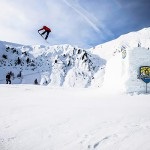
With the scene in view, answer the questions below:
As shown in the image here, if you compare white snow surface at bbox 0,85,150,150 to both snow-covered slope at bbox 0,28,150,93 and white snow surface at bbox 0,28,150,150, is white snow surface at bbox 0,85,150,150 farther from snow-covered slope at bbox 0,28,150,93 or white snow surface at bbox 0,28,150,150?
snow-covered slope at bbox 0,28,150,93

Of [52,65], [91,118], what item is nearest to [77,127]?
[91,118]

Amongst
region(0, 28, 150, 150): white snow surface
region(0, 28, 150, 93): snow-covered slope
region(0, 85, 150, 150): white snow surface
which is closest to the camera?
region(0, 85, 150, 150): white snow surface

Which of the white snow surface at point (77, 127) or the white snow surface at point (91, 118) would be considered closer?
the white snow surface at point (77, 127)

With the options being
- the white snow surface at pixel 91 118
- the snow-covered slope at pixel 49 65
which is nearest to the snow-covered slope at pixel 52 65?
the snow-covered slope at pixel 49 65

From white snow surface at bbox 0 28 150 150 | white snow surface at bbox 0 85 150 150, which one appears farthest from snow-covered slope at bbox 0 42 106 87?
white snow surface at bbox 0 85 150 150

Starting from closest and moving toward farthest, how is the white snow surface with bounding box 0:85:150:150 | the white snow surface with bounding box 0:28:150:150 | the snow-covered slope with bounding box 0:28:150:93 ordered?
the white snow surface with bounding box 0:85:150:150 < the white snow surface with bounding box 0:28:150:150 < the snow-covered slope with bounding box 0:28:150:93

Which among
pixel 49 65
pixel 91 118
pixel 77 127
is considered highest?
pixel 49 65

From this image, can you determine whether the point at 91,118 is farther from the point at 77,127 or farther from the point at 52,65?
the point at 52,65

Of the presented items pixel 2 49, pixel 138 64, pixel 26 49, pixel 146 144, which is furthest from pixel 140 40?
pixel 146 144

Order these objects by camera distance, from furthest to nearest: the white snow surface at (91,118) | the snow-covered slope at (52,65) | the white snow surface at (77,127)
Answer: the snow-covered slope at (52,65) → the white snow surface at (91,118) → the white snow surface at (77,127)

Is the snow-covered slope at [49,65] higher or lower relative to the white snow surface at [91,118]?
higher

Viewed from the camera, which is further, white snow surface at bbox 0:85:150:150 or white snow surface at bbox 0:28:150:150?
white snow surface at bbox 0:28:150:150

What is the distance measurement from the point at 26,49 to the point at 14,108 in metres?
102

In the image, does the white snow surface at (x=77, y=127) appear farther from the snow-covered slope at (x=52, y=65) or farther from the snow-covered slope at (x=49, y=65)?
the snow-covered slope at (x=49, y=65)
